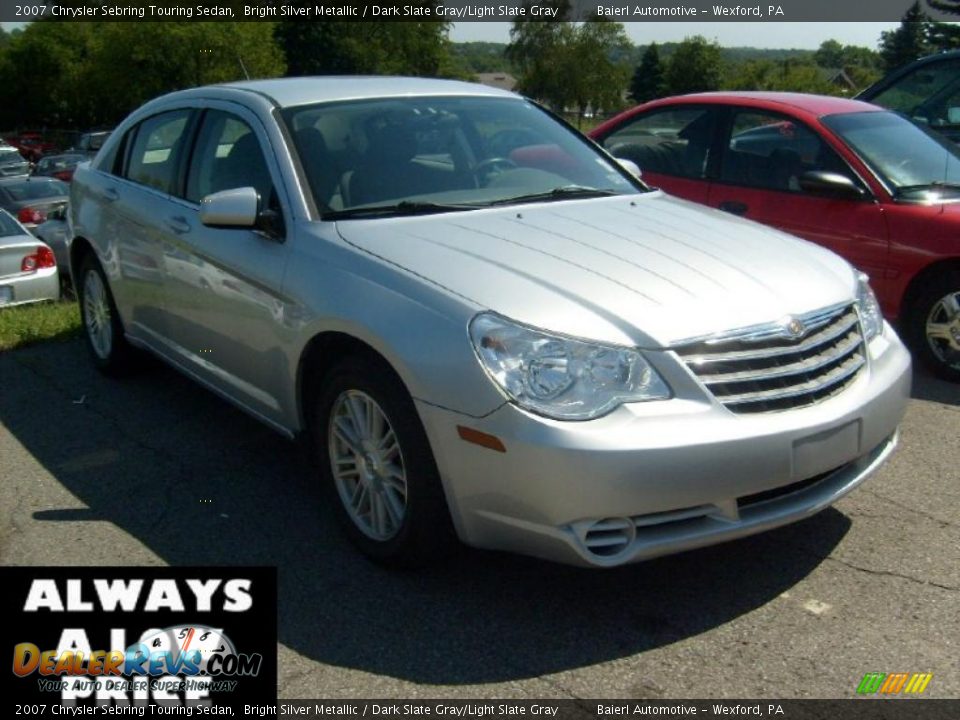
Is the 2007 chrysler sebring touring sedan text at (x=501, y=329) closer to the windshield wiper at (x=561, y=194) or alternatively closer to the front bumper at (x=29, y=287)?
the windshield wiper at (x=561, y=194)

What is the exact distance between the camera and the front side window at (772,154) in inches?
265

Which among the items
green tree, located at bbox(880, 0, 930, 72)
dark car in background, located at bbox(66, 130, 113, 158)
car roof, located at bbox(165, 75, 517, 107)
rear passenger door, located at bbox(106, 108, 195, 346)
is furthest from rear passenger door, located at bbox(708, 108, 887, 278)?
green tree, located at bbox(880, 0, 930, 72)

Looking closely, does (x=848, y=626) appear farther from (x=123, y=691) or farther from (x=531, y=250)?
(x=123, y=691)

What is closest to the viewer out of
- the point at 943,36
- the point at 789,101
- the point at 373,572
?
the point at 373,572

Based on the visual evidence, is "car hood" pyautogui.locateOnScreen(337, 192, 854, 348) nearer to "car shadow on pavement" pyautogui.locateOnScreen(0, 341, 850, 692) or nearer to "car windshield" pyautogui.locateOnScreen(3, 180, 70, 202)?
"car shadow on pavement" pyautogui.locateOnScreen(0, 341, 850, 692)

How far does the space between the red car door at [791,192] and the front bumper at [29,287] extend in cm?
622

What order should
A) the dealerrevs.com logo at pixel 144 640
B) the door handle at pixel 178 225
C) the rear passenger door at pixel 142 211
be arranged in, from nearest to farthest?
1. the dealerrevs.com logo at pixel 144 640
2. the door handle at pixel 178 225
3. the rear passenger door at pixel 142 211

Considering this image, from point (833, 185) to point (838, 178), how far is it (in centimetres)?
5

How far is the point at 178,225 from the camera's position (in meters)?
5.14

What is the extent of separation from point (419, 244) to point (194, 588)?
55.1 inches

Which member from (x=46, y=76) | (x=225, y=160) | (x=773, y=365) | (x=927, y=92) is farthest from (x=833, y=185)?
(x=46, y=76)

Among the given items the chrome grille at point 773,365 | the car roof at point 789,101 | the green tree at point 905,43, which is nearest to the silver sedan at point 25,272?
the car roof at point 789,101

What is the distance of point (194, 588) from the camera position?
144 inches

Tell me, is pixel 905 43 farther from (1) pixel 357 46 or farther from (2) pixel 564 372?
(2) pixel 564 372
